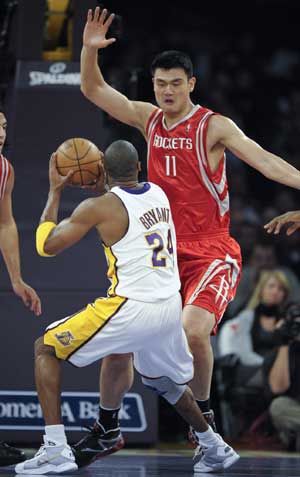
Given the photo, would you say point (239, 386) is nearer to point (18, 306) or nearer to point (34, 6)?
point (18, 306)

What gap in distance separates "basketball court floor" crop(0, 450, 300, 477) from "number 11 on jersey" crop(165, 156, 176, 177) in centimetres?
178

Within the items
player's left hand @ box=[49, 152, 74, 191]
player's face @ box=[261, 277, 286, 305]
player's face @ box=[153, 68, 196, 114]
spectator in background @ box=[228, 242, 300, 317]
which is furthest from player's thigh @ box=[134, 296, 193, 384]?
spectator in background @ box=[228, 242, 300, 317]

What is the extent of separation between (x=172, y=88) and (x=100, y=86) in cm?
54

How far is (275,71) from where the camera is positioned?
17328mm

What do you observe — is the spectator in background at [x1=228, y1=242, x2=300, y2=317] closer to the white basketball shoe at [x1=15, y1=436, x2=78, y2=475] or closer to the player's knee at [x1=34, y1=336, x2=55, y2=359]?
the player's knee at [x1=34, y1=336, x2=55, y2=359]

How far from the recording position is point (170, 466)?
700 cm

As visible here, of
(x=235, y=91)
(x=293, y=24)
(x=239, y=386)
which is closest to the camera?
(x=239, y=386)

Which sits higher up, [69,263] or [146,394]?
[69,263]

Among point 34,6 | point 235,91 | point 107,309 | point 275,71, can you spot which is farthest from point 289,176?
point 275,71

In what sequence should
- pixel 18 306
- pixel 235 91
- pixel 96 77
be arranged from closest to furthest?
pixel 96 77, pixel 18 306, pixel 235 91

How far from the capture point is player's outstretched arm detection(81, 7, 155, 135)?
7.02 metres

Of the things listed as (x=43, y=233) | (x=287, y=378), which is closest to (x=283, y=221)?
(x=43, y=233)

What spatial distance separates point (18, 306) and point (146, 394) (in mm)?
1083

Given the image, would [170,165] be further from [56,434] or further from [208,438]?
[56,434]
